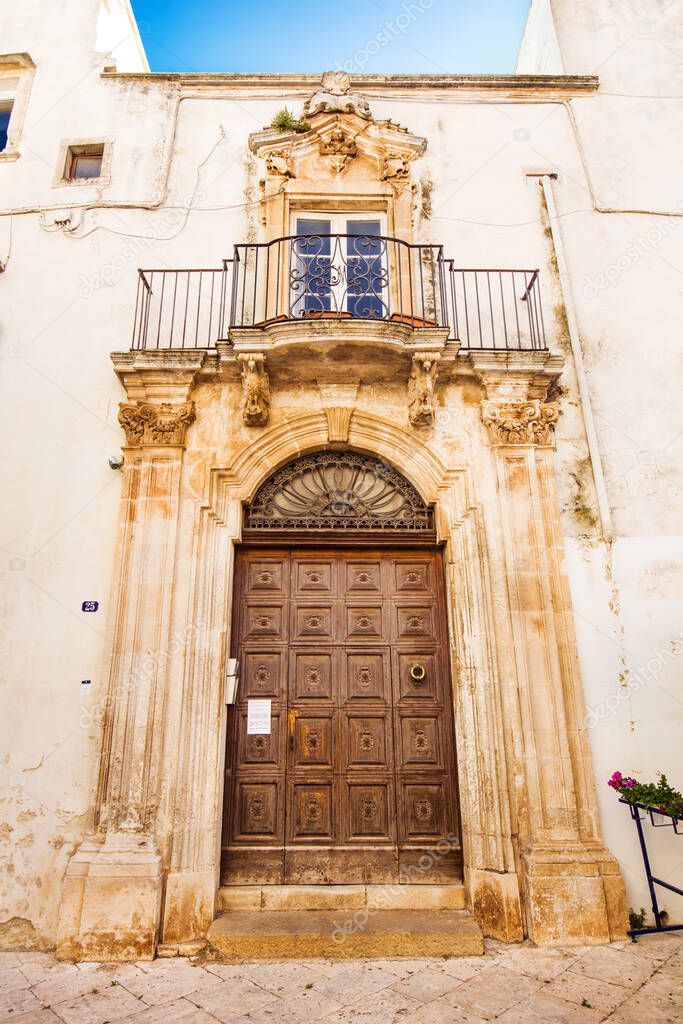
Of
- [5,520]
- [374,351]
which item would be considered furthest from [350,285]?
[5,520]

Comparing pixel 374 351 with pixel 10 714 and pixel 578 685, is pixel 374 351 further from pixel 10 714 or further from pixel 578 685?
pixel 10 714

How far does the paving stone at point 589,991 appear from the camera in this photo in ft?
11.8

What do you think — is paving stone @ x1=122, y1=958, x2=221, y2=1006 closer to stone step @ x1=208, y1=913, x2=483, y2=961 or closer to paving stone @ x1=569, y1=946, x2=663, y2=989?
stone step @ x1=208, y1=913, x2=483, y2=961

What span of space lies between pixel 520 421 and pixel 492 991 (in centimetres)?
441

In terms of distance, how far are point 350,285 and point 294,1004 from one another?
20.1 feet

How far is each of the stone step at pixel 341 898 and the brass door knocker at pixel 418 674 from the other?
5.31 feet

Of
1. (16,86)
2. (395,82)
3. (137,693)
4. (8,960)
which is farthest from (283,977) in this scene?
(16,86)

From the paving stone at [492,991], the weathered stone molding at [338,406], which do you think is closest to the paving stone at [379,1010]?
the paving stone at [492,991]

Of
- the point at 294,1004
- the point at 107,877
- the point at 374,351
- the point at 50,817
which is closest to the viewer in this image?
the point at 294,1004

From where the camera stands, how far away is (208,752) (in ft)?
16.5

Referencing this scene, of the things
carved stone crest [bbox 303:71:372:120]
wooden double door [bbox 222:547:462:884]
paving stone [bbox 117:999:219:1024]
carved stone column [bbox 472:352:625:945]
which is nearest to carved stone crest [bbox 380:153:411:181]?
carved stone crest [bbox 303:71:372:120]

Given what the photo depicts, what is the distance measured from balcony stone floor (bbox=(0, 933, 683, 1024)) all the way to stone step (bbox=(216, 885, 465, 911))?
1.76ft

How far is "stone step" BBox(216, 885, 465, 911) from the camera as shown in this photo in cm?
491

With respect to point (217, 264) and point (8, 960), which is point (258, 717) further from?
point (217, 264)
